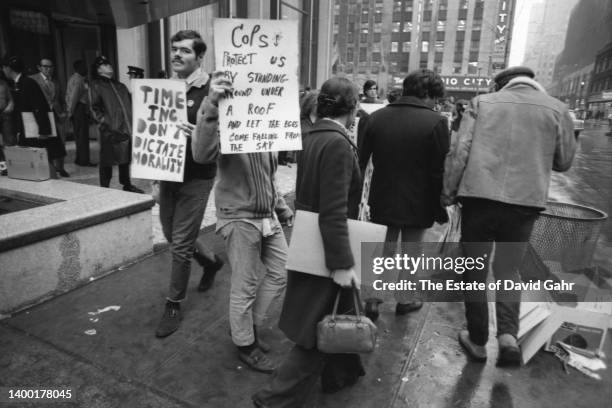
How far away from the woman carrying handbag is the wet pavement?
1.33 ft

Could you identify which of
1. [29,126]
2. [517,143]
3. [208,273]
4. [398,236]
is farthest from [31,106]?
[517,143]

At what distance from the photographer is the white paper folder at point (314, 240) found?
82.4 inches

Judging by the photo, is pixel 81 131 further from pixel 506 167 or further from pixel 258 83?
pixel 506 167

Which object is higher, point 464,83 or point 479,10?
point 479,10

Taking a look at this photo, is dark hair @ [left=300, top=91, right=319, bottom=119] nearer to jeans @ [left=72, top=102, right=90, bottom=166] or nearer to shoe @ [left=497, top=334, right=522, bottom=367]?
shoe @ [left=497, top=334, right=522, bottom=367]

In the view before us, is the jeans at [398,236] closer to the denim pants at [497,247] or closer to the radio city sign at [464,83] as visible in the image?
the denim pants at [497,247]

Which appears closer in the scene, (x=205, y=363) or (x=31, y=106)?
(x=205, y=363)

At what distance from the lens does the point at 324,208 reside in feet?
6.64

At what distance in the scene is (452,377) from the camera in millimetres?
2758

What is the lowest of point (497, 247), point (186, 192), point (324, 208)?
point (497, 247)

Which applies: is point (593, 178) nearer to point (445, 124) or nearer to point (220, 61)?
point (445, 124)

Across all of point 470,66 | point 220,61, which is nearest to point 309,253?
point 220,61

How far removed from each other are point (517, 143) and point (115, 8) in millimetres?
7651

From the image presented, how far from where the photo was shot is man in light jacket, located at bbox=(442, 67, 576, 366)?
2.55 metres
